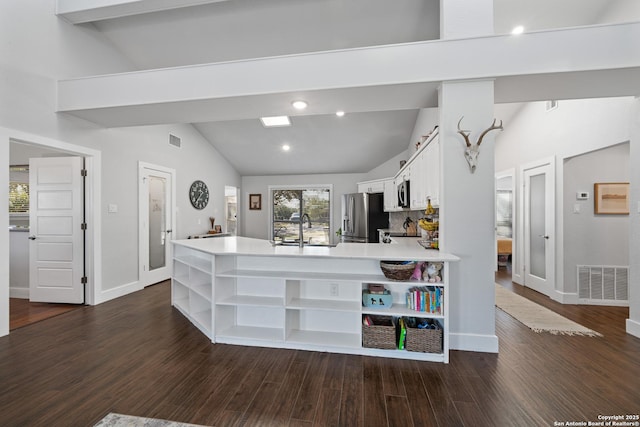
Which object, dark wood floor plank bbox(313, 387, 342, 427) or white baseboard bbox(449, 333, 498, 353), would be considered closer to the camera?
dark wood floor plank bbox(313, 387, 342, 427)

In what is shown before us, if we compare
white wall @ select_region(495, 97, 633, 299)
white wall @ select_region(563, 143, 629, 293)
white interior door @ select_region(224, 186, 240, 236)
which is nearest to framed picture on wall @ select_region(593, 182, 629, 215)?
white wall @ select_region(563, 143, 629, 293)

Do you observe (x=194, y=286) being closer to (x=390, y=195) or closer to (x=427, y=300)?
(x=427, y=300)

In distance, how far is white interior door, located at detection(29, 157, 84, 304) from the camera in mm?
3832

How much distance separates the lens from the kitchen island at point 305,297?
8.16 ft

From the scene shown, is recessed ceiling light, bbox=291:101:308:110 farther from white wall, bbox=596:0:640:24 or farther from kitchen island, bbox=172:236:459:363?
white wall, bbox=596:0:640:24

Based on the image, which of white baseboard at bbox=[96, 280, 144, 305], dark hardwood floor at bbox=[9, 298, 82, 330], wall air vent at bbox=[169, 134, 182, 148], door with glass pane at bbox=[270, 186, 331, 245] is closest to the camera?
dark hardwood floor at bbox=[9, 298, 82, 330]

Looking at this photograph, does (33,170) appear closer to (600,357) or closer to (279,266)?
(279,266)

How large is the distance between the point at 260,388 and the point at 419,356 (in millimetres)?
1315

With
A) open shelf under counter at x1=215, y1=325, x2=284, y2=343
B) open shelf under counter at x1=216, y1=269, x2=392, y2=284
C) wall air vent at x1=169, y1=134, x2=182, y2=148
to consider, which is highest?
wall air vent at x1=169, y1=134, x2=182, y2=148

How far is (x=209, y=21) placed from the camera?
3680 mm

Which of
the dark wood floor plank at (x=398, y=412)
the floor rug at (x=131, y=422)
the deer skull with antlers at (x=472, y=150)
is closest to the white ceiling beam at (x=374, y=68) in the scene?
the deer skull with antlers at (x=472, y=150)

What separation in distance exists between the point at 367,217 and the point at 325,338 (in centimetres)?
397

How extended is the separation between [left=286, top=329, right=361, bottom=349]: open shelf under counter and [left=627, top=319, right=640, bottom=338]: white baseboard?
108 inches

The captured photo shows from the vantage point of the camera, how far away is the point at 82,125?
368 centimetres
